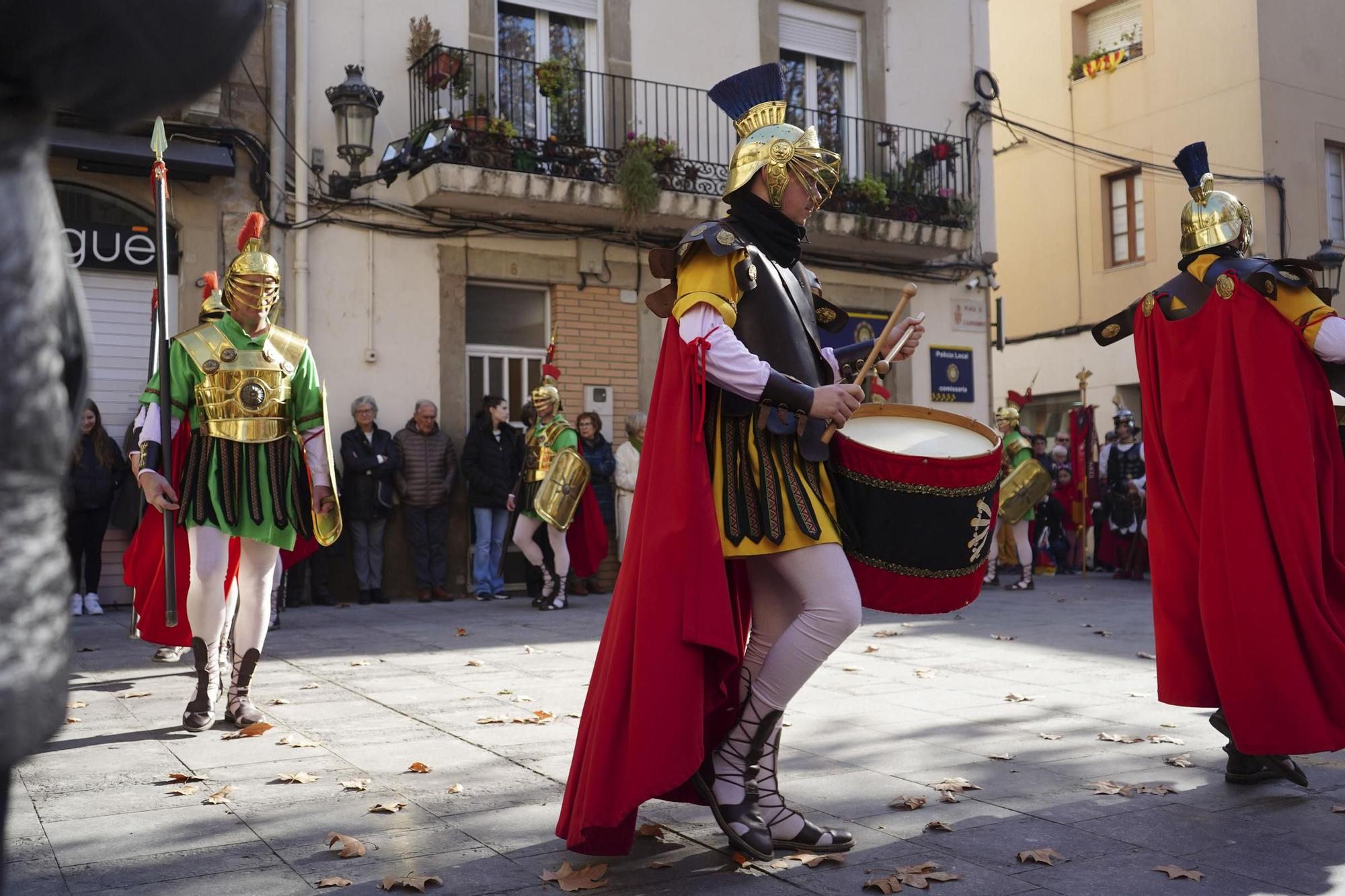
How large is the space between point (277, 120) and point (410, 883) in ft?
36.4

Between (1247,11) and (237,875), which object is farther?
(1247,11)

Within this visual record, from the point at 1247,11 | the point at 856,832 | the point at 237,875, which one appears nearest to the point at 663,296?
the point at 856,832

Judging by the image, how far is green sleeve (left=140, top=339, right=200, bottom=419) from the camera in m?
5.66

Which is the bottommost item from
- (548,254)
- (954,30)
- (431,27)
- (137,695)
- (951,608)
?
(137,695)

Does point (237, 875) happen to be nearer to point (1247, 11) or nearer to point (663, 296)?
point (663, 296)

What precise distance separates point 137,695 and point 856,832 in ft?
14.1

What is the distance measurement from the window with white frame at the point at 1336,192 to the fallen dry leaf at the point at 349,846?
71.6 feet

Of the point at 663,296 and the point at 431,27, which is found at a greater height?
the point at 431,27

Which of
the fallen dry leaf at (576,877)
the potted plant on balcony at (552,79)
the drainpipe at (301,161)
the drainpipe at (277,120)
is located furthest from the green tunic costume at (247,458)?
the potted plant on balcony at (552,79)

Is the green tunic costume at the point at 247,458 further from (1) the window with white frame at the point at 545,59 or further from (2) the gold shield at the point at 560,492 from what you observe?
(1) the window with white frame at the point at 545,59

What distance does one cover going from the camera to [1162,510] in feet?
15.9

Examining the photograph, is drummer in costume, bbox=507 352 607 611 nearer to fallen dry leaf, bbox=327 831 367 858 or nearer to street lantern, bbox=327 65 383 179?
street lantern, bbox=327 65 383 179

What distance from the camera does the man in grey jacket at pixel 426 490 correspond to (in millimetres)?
12844

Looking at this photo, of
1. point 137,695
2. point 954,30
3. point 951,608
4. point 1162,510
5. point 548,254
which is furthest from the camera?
point 954,30
